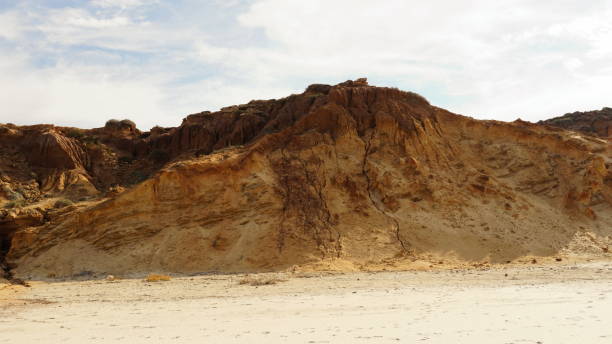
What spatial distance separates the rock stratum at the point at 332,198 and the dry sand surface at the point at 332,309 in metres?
3.39

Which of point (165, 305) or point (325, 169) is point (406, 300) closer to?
point (165, 305)

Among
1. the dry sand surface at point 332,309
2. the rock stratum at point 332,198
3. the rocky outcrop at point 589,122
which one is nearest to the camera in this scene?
the dry sand surface at point 332,309

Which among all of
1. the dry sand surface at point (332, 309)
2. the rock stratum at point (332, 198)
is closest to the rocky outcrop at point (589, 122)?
the rock stratum at point (332, 198)

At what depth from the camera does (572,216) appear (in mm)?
26141

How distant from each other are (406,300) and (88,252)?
48.3 feet

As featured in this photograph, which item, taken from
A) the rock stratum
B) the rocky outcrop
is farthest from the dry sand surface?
the rocky outcrop

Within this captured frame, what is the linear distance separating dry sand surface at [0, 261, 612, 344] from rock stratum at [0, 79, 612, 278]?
339cm

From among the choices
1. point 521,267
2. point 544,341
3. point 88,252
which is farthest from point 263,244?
point 544,341

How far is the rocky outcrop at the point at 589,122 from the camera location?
156ft

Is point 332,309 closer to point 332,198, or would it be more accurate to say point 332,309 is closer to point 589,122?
point 332,198

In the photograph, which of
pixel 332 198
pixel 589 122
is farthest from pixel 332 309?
pixel 589 122

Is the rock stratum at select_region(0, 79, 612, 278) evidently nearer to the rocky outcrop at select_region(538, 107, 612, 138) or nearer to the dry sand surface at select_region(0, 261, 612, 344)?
the dry sand surface at select_region(0, 261, 612, 344)

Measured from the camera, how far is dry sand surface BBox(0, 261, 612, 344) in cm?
937

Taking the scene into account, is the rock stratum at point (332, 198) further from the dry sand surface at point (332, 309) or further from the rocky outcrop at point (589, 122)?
the rocky outcrop at point (589, 122)
